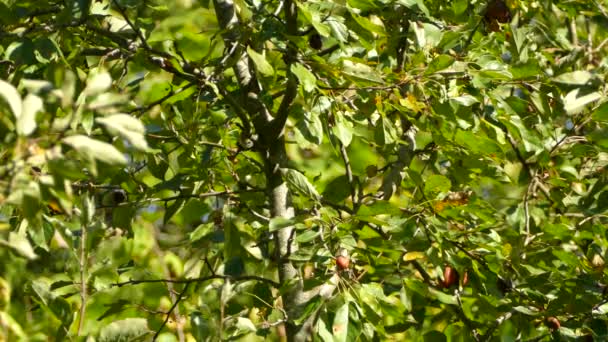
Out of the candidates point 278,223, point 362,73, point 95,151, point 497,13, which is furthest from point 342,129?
point 95,151

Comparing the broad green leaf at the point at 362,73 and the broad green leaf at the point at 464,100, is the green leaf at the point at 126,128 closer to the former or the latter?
the broad green leaf at the point at 362,73

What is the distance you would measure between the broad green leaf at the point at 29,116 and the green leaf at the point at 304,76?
2.19 feet

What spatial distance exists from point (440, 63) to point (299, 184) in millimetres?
363

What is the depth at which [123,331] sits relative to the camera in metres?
1.92

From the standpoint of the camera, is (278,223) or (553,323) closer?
(278,223)

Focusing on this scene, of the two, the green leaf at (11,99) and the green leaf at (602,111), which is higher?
the green leaf at (11,99)

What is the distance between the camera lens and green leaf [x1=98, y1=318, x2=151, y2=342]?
1901mm

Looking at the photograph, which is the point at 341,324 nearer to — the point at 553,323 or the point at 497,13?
the point at 553,323

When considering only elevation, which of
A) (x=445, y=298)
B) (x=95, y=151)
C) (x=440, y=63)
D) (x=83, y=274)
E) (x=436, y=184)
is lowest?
(x=445, y=298)

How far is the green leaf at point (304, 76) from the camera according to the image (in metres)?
1.86

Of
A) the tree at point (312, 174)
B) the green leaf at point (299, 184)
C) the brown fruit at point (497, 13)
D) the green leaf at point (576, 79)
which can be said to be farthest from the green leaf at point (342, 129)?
the brown fruit at point (497, 13)

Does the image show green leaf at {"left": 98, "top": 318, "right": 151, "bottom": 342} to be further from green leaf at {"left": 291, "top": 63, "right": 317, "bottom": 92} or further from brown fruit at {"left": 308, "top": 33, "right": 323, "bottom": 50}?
brown fruit at {"left": 308, "top": 33, "right": 323, "bottom": 50}

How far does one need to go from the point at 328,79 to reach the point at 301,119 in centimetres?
→ 17

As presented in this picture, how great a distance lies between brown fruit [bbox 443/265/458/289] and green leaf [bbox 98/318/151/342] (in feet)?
3.22
